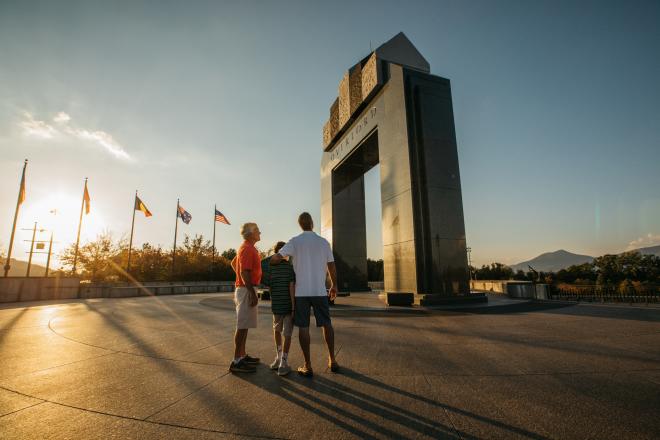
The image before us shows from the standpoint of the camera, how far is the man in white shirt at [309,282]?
3.67m

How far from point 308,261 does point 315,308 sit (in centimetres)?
61

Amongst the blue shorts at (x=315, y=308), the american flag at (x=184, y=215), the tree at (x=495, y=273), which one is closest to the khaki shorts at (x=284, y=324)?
the blue shorts at (x=315, y=308)

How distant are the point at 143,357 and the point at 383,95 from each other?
14771mm

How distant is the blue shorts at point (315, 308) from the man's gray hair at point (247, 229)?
1189 millimetres

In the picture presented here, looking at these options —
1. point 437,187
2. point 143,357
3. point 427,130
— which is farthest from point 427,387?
point 427,130

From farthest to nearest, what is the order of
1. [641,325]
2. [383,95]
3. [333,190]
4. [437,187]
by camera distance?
[333,190] → [383,95] → [437,187] → [641,325]

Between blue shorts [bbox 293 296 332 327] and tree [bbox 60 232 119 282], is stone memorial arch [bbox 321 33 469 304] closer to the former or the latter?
blue shorts [bbox 293 296 332 327]

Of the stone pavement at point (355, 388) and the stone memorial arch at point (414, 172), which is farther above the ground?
the stone memorial arch at point (414, 172)

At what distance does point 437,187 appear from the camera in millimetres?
12211

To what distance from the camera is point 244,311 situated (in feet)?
13.0

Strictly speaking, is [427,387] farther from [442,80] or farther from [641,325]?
[442,80]

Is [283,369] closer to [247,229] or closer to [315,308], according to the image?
[315,308]

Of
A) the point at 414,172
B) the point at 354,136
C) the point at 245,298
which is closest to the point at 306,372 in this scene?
the point at 245,298

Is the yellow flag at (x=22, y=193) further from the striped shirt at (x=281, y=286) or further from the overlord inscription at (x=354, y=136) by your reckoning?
the striped shirt at (x=281, y=286)
